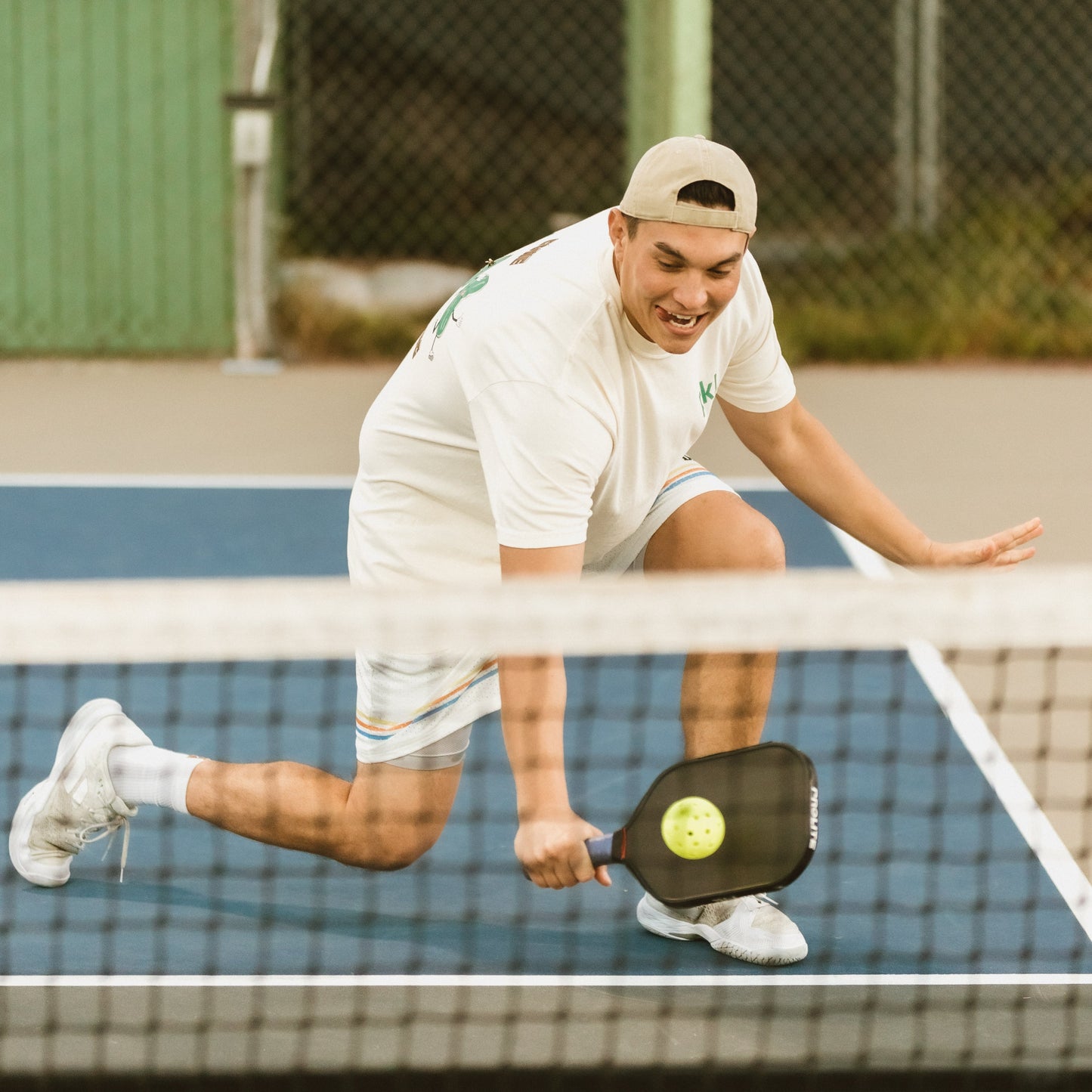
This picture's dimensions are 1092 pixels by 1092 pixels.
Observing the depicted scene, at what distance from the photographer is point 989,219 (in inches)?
313

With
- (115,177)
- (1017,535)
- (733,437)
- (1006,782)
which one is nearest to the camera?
(1017,535)

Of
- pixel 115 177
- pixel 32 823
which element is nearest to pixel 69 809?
pixel 32 823

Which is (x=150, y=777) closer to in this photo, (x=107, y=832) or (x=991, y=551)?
(x=107, y=832)

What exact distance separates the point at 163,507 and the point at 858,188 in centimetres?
431

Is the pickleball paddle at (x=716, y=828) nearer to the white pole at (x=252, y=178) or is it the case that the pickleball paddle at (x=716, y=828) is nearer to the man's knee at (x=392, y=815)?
the man's knee at (x=392, y=815)

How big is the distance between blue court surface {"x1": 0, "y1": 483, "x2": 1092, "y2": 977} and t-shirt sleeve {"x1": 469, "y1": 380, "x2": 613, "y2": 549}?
1.08 ft

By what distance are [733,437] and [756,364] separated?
11.3 ft

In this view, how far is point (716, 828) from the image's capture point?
7.22 feet

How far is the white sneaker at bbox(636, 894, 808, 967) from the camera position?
2.44 metres

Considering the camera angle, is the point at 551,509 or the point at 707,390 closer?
the point at 551,509

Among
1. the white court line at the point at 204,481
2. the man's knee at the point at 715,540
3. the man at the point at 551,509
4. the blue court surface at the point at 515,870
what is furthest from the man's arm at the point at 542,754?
the white court line at the point at 204,481

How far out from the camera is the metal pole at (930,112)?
24.5 ft

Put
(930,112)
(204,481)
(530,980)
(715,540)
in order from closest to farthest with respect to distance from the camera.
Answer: (530,980)
(715,540)
(204,481)
(930,112)

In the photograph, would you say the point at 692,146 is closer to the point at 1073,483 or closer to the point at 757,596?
the point at 757,596
